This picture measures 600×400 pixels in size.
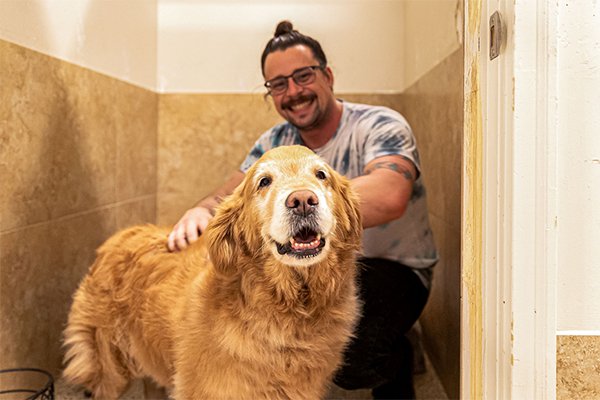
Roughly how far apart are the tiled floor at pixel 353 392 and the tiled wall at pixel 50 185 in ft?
0.30

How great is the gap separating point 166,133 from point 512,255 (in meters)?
2.04

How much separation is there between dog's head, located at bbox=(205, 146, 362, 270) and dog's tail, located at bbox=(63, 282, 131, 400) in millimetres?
684

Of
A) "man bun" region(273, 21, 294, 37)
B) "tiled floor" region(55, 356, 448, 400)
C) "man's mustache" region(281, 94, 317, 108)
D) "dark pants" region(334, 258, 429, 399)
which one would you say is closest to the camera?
"dark pants" region(334, 258, 429, 399)

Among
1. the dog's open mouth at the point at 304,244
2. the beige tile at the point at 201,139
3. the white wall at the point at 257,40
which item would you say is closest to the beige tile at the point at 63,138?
the beige tile at the point at 201,139

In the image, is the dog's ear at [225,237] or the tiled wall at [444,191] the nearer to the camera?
the dog's ear at [225,237]

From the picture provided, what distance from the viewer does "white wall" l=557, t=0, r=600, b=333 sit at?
2.22 ft

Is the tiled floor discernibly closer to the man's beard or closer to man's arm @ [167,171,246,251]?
man's arm @ [167,171,246,251]

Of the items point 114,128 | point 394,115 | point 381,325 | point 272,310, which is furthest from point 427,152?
point 114,128

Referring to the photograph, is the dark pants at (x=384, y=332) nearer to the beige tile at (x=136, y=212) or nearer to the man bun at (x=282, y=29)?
the man bun at (x=282, y=29)

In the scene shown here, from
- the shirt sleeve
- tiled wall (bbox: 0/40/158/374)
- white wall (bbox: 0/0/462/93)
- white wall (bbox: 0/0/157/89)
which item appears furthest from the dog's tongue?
white wall (bbox: 0/0/462/93)

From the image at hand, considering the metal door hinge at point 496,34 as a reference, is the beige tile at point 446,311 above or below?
below

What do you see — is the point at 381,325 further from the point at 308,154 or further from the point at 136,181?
the point at 136,181

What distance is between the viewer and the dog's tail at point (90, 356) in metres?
1.39

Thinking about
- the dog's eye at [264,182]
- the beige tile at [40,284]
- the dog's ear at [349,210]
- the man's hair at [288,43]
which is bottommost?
the beige tile at [40,284]
